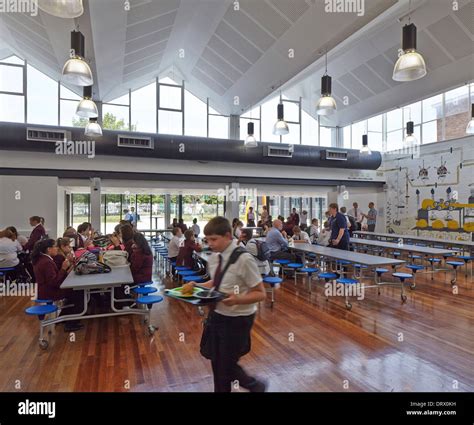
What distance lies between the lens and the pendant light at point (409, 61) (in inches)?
134

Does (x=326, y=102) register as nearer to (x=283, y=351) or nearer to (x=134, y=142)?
(x=283, y=351)

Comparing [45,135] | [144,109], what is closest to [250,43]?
[144,109]

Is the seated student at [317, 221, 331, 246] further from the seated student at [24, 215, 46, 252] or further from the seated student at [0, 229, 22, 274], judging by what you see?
the seated student at [0, 229, 22, 274]

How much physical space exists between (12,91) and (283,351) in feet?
33.6

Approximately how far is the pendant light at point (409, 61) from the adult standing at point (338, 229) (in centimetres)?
278

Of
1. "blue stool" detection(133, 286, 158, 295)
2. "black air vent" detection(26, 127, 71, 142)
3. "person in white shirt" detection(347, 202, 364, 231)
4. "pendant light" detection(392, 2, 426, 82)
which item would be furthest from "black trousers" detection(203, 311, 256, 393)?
"person in white shirt" detection(347, 202, 364, 231)

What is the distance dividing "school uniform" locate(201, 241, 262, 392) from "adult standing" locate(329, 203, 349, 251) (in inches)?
175

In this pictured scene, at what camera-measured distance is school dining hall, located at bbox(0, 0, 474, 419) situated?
2789 millimetres

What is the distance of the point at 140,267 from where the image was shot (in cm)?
416

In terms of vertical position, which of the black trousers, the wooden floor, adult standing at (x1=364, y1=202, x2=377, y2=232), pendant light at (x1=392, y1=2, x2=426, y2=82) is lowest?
the wooden floor

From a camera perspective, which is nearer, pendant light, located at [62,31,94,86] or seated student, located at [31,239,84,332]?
pendant light, located at [62,31,94,86]

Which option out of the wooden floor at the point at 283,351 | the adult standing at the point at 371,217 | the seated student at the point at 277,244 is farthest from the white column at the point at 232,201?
the wooden floor at the point at 283,351
